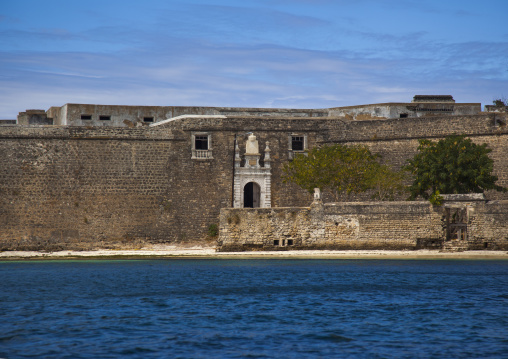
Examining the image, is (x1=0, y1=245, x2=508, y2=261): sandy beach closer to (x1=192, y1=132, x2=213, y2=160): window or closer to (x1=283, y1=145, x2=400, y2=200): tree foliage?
(x1=283, y1=145, x2=400, y2=200): tree foliage

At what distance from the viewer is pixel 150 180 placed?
120 feet

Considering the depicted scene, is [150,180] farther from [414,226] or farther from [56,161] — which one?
[414,226]

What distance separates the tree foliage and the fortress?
1.97 metres

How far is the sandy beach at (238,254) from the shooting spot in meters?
31.2

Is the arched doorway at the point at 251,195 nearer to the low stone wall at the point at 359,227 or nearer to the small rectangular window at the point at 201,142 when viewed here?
the small rectangular window at the point at 201,142

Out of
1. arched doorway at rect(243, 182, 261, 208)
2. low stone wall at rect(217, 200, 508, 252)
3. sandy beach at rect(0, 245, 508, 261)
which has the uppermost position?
arched doorway at rect(243, 182, 261, 208)

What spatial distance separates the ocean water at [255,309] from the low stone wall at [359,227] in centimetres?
84

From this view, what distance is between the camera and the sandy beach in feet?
102

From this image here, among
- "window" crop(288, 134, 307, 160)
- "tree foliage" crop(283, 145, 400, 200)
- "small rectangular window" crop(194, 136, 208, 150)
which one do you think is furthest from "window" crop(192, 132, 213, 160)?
"tree foliage" crop(283, 145, 400, 200)

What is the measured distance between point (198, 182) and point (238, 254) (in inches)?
218

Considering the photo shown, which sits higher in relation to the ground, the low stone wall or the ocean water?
the low stone wall

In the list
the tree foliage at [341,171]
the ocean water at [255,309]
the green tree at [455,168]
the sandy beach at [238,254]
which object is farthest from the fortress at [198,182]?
the tree foliage at [341,171]

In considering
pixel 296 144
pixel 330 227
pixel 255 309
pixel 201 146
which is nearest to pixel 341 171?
pixel 330 227

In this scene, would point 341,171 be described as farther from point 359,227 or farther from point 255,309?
point 255,309
